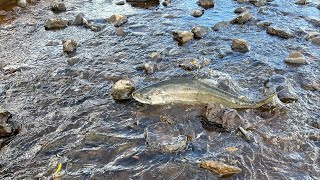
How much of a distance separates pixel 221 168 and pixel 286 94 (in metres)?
2.20

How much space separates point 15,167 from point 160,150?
1.93 metres

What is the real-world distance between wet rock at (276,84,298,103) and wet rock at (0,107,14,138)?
4.33 meters

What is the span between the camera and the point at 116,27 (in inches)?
352

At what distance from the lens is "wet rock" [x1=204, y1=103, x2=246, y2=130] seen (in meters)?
5.11

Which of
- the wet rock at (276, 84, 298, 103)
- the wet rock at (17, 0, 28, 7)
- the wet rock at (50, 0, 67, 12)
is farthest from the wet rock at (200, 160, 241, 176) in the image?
the wet rock at (17, 0, 28, 7)

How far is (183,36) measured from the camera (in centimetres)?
794

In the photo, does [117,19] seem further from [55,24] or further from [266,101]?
[266,101]

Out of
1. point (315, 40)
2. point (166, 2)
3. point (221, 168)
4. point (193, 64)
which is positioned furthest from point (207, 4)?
point (221, 168)

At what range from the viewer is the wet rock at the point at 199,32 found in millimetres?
8125

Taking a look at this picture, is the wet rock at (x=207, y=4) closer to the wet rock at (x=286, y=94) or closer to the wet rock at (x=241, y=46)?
the wet rock at (x=241, y=46)

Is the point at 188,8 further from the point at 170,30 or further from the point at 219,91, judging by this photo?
the point at 219,91

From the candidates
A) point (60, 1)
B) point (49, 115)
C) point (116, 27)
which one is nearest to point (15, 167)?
point (49, 115)

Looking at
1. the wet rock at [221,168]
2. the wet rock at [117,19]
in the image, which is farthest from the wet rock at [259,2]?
the wet rock at [221,168]

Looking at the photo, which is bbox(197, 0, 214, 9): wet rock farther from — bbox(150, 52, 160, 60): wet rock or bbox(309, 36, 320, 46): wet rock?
bbox(150, 52, 160, 60): wet rock
